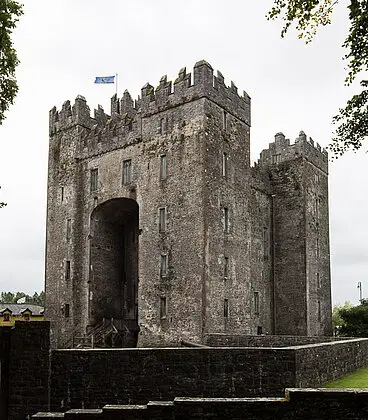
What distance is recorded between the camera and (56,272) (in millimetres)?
34781

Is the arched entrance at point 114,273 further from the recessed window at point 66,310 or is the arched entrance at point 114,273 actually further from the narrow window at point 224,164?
the narrow window at point 224,164

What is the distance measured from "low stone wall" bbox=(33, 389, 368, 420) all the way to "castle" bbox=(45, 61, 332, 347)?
15694mm

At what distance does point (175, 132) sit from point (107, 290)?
35.7 feet

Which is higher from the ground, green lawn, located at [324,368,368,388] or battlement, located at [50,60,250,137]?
battlement, located at [50,60,250,137]

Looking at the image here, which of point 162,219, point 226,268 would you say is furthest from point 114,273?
point 226,268

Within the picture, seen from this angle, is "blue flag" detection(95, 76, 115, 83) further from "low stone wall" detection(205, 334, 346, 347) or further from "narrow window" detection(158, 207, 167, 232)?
"low stone wall" detection(205, 334, 346, 347)

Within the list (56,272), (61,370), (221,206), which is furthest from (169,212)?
(61,370)

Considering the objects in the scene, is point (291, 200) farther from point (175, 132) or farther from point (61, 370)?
point (61, 370)

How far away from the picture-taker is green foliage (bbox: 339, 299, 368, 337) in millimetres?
34875

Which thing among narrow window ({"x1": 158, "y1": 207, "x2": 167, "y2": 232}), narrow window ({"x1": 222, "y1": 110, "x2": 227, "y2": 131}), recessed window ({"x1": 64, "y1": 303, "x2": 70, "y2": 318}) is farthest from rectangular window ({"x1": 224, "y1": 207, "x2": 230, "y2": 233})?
recessed window ({"x1": 64, "y1": 303, "x2": 70, "y2": 318})

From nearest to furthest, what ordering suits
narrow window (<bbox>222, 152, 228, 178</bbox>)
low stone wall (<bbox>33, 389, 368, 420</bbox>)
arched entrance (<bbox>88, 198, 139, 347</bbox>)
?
1. low stone wall (<bbox>33, 389, 368, 420</bbox>)
2. narrow window (<bbox>222, 152, 228, 178</bbox>)
3. arched entrance (<bbox>88, 198, 139, 347</bbox>)

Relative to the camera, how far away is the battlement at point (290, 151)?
3772 cm

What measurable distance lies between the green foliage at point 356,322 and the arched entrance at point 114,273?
44.1ft

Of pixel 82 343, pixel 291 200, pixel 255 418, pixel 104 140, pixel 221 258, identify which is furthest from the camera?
pixel 291 200
